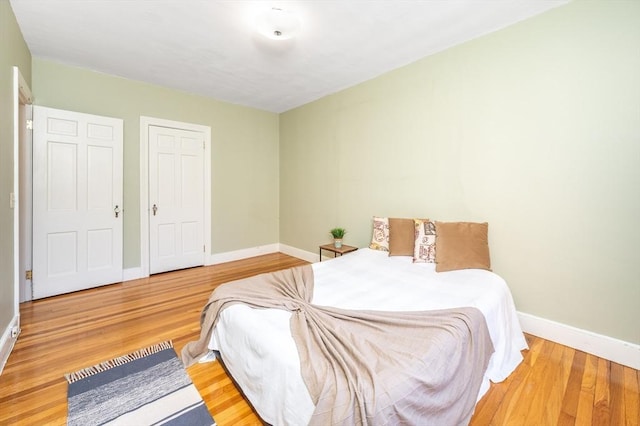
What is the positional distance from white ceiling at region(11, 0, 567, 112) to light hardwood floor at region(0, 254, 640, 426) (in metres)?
2.68

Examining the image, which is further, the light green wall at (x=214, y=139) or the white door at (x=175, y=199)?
the white door at (x=175, y=199)

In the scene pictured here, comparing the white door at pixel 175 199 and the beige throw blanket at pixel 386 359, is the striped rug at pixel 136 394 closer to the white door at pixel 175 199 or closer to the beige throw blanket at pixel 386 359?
the beige throw blanket at pixel 386 359

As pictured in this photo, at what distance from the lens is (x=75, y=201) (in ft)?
10.6

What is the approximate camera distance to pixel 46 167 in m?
3.04

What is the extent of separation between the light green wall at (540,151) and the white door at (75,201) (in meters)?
3.42

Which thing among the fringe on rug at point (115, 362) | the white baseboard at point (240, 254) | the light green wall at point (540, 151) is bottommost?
the fringe on rug at point (115, 362)

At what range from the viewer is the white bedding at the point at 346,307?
1.25 m

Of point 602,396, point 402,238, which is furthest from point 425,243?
point 602,396

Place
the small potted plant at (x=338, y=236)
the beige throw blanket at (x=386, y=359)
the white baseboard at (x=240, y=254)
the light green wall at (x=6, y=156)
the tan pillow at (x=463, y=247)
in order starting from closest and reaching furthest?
the beige throw blanket at (x=386, y=359)
the light green wall at (x=6, y=156)
the tan pillow at (x=463, y=247)
the small potted plant at (x=338, y=236)
the white baseboard at (x=240, y=254)

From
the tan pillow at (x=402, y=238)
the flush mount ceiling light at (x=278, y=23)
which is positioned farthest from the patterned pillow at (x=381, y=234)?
the flush mount ceiling light at (x=278, y=23)

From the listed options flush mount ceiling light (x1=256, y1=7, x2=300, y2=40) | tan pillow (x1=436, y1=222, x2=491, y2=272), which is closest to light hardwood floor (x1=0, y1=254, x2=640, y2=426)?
tan pillow (x1=436, y1=222, x2=491, y2=272)

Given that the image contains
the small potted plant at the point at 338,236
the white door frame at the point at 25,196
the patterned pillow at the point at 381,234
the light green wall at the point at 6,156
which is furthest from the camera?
the small potted plant at the point at 338,236

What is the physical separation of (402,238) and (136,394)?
2514 mm

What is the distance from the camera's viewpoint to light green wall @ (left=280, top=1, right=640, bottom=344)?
1927 mm
